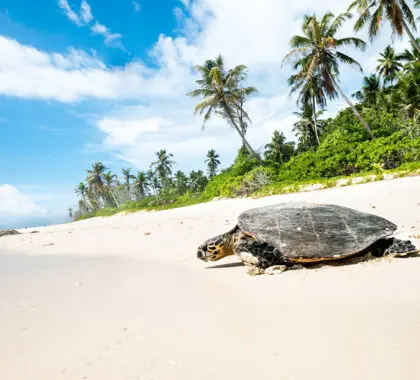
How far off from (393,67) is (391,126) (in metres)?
23.1

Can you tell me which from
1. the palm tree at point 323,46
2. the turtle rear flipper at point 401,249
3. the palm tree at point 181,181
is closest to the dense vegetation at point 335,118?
the palm tree at point 323,46

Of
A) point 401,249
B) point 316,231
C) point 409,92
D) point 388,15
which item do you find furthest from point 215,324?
point 409,92

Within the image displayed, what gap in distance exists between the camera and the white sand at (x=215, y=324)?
1.67 meters

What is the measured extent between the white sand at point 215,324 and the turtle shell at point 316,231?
0.26 m

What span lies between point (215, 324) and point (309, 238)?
7.18 feet

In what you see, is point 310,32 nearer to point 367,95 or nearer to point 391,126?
point 391,126

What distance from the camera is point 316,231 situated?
3.99 meters

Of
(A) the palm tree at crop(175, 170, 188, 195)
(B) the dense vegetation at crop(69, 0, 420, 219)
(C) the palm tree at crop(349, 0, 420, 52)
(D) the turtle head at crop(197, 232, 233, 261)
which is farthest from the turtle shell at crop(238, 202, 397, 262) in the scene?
(A) the palm tree at crop(175, 170, 188, 195)

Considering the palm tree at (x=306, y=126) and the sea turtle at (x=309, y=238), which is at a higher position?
the palm tree at (x=306, y=126)

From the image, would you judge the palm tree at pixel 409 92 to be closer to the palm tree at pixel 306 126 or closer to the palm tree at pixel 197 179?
the palm tree at pixel 306 126

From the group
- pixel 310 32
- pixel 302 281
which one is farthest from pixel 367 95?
pixel 302 281

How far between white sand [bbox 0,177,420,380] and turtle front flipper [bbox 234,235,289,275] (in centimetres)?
26

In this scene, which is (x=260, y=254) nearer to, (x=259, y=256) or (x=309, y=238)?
(x=259, y=256)

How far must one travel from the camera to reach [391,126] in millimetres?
19906
